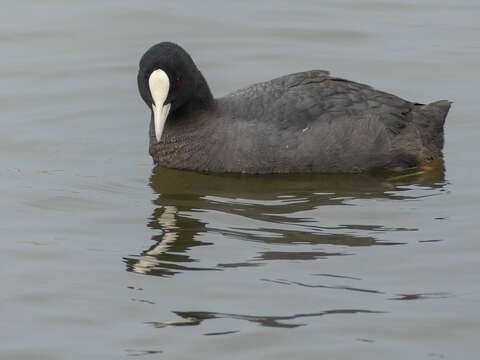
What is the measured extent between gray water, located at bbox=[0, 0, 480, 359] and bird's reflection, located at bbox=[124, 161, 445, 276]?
23mm

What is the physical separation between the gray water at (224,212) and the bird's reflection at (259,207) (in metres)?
0.02

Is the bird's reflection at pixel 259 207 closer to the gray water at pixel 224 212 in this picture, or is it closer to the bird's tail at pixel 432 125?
the gray water at pixel 224 212

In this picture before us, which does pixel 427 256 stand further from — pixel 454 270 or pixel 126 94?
pixel 126 94

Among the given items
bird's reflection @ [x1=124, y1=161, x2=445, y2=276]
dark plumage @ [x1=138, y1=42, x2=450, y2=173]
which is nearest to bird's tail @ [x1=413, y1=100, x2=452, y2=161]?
dark plumage @ [x1=138, y1=42, x2=450, y2=173]

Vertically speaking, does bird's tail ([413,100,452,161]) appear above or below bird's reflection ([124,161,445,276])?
above

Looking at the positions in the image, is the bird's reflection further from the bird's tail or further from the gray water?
the bird's tail

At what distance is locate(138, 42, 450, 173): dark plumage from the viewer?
9406 mm

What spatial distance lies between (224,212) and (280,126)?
1125 millimetres

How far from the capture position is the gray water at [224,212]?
6.43 m

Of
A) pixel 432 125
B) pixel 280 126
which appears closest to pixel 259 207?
pixel 280 126

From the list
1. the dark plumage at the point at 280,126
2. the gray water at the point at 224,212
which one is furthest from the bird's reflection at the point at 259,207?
the dark plumage at the point at 280,126

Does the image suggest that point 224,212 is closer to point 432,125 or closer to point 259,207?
point 259,207

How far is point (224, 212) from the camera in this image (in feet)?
28.3

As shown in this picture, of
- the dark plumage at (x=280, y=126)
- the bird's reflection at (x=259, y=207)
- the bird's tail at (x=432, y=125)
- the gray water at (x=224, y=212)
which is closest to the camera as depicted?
the gray water at (x=224, y=212)
